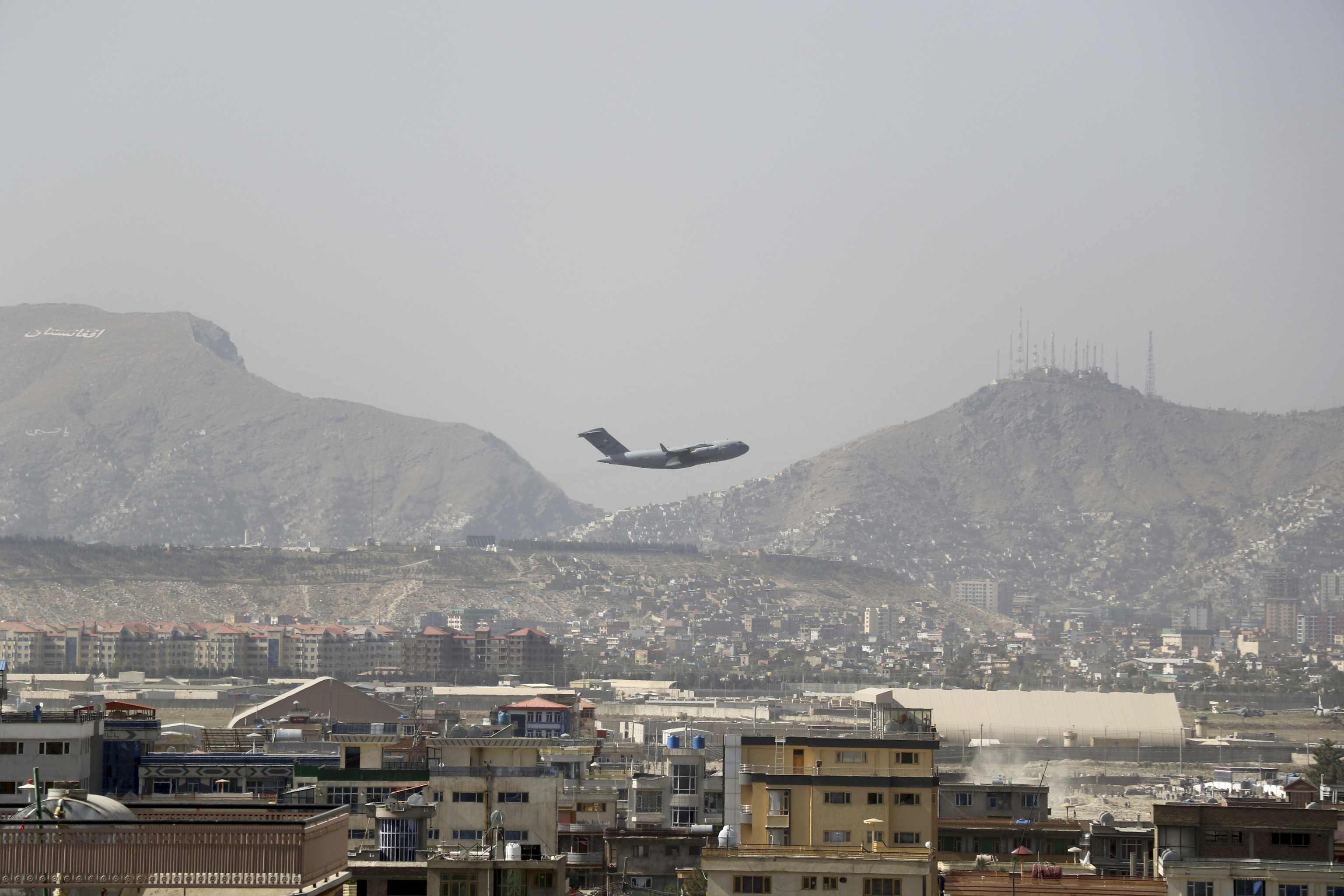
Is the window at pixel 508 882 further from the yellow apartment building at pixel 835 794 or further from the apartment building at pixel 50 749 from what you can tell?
the apartment building at pixel 50 749

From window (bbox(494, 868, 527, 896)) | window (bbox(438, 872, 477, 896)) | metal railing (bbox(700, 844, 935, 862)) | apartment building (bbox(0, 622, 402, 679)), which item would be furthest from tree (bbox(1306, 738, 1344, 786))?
apartment building (bbox(0, 622, 402, 679))

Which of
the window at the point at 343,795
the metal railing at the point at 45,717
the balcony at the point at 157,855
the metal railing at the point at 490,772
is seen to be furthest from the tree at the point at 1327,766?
the balcony at the point at 157,855

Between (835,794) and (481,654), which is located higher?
(481,654)

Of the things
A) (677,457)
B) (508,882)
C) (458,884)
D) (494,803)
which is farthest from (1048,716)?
(458,884)

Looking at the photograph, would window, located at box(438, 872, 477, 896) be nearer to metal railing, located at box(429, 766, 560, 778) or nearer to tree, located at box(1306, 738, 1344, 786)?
metal railing, located at box(429, 766, 560, 778)

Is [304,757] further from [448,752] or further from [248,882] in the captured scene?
[248,882]

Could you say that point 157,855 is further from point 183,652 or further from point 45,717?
point 183,652
